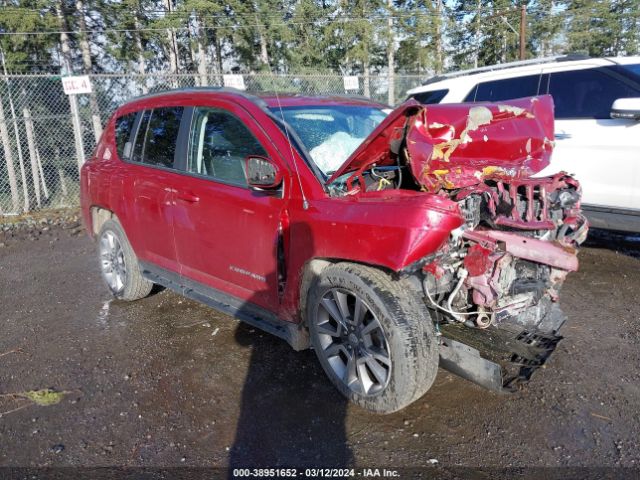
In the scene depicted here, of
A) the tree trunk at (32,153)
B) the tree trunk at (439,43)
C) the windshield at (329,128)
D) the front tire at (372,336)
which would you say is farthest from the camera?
the tree trunk at (439,43)

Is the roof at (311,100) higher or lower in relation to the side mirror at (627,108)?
higher

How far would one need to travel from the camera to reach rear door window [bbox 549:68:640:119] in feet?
17.5

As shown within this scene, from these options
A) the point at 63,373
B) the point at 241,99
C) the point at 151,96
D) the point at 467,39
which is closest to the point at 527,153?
the point at 241,99

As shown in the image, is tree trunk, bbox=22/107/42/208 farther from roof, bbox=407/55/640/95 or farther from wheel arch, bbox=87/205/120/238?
roof, bbox=407/55/640/95

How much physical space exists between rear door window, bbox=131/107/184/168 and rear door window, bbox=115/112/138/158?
0.20 meters

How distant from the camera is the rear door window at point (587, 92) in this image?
5340mm

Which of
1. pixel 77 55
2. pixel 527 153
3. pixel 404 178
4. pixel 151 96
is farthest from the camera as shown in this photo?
pixel 77 55

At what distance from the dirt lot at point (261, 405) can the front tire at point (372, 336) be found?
0.23 meters

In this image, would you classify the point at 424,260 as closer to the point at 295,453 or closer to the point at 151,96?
the point at 295,453

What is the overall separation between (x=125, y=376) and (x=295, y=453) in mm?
1580

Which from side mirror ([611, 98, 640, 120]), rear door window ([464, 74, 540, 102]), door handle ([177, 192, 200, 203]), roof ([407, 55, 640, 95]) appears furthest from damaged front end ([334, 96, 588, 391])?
rear door window ([464, 74, 540, 102])

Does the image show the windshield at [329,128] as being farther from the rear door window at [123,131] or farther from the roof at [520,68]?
the roof at [520,68]

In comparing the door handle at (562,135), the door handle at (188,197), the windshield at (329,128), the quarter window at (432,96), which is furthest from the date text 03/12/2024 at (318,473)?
the quarter window at (432,96)

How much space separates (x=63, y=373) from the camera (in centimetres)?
372
